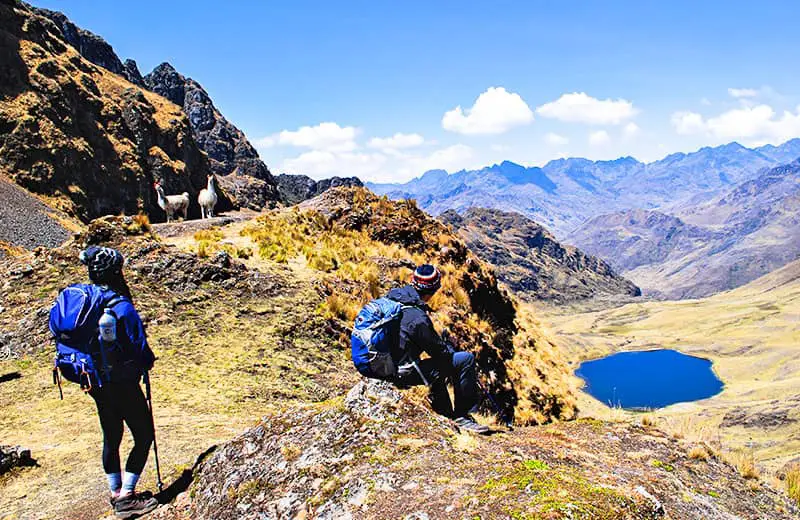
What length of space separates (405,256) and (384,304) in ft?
43.9

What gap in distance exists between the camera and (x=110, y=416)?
5488 mm

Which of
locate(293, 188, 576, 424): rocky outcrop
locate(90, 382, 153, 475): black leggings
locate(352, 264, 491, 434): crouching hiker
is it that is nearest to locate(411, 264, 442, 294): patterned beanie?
locate(352, 264, 491, 434): crouching hiker

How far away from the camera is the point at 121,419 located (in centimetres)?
559

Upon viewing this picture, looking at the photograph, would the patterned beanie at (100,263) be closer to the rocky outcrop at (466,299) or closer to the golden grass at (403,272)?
the rocky outcrop at (466,299)

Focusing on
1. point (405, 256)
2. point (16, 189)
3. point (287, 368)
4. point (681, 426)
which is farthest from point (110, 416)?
point (16, 189)

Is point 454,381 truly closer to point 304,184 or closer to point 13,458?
point 13,458

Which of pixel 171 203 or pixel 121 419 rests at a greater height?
pixel 171 203

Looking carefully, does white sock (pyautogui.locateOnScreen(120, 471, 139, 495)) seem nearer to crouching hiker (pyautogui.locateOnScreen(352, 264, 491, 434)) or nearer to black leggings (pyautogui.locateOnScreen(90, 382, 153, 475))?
black leggings (pyautogui.locateOnScreen(90, 382, 153, 475))

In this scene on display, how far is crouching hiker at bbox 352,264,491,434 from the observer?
6.38 meters

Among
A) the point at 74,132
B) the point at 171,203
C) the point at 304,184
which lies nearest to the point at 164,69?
the point at 304,184

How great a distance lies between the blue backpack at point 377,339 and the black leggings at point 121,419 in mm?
2605

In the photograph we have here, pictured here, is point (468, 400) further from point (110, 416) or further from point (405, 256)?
point (405, 256)

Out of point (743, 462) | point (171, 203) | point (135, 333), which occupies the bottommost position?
point (743, 462)

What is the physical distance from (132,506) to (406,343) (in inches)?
149
